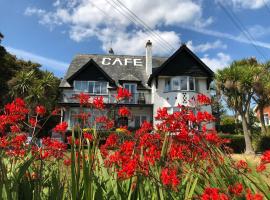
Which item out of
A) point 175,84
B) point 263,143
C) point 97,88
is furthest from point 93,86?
point 263,143

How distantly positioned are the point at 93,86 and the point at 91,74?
50.5 inches

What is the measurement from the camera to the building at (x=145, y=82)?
95.0 feet

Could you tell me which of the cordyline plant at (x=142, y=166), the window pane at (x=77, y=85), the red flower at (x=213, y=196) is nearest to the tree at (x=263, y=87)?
the window pane at (x=77, y=85)

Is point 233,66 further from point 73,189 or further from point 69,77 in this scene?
point 73,189

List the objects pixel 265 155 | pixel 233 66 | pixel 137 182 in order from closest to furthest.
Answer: pixel 265 155 < pixel 137 182 < pixel 233 66

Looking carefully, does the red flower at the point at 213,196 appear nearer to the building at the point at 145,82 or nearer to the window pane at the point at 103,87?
the building at the point at 145,82

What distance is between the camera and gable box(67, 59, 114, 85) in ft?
101

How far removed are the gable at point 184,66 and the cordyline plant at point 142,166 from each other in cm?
2533

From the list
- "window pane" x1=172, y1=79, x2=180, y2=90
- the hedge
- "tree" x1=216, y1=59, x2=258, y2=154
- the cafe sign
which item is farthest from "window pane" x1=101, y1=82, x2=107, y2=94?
the hedge

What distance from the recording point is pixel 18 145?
13.4 feet

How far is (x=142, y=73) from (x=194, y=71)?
664 centimetres

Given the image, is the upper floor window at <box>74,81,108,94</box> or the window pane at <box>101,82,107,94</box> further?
Result: the window pane at <box>101,82,107,94</box>

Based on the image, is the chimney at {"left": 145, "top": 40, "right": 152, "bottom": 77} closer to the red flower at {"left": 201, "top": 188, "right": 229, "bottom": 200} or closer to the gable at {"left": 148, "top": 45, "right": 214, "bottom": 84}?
the gable at {"left": 148, "top": 45, "right": 214, "bottom": 84}

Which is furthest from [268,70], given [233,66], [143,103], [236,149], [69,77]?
[69,77]
